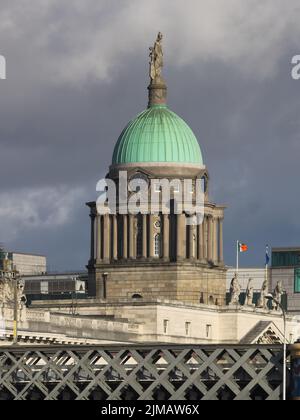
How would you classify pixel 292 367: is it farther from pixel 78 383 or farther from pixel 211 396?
pixel 78 383

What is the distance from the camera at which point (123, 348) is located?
157375 millimetres

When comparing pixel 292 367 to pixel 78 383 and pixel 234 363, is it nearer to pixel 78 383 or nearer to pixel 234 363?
pixel 234 363

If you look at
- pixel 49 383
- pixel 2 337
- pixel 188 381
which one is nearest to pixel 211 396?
pixel 188 381

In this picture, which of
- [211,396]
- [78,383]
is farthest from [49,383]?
[211,396]

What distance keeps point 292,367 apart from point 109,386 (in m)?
13.8
